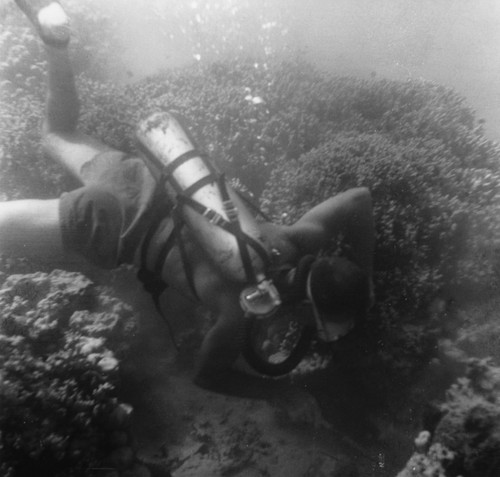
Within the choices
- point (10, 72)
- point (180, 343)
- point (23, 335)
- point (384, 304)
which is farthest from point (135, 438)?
point (10, 72)

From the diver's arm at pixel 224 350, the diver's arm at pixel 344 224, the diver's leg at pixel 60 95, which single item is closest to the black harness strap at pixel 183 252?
the diver's arm at pixel 224 350

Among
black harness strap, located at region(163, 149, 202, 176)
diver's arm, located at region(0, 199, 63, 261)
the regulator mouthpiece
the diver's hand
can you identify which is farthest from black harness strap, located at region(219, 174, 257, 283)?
the diver's hand

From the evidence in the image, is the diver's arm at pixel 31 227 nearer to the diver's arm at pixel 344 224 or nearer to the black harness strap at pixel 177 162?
the black harness strap at pixel 177 162

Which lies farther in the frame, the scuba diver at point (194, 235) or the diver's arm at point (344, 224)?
the diver's arm at point (344, 224)

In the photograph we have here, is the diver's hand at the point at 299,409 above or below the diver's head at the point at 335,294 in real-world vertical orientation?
below

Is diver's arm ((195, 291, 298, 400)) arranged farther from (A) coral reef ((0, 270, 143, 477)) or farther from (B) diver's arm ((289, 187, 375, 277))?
(A) coral reef ((0, 270, 143, 477))

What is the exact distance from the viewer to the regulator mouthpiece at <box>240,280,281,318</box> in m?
2.23

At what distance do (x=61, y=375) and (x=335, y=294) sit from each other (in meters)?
2.44

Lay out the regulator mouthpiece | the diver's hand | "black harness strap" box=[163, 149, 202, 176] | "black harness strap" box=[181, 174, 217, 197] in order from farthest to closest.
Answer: the diver's hand < "black harness strap" box=[163, 149, 202, 176] < "black harness strap" box=[181, 174, 217, 197] < the regulator mouthpiece

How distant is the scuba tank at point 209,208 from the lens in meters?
2.40

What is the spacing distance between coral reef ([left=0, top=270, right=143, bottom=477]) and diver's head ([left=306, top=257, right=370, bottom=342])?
2.05 metres

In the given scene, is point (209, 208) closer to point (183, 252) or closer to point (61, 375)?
point (183, 252)

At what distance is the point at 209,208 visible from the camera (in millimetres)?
2678

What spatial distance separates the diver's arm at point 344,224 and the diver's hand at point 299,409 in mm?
1647
